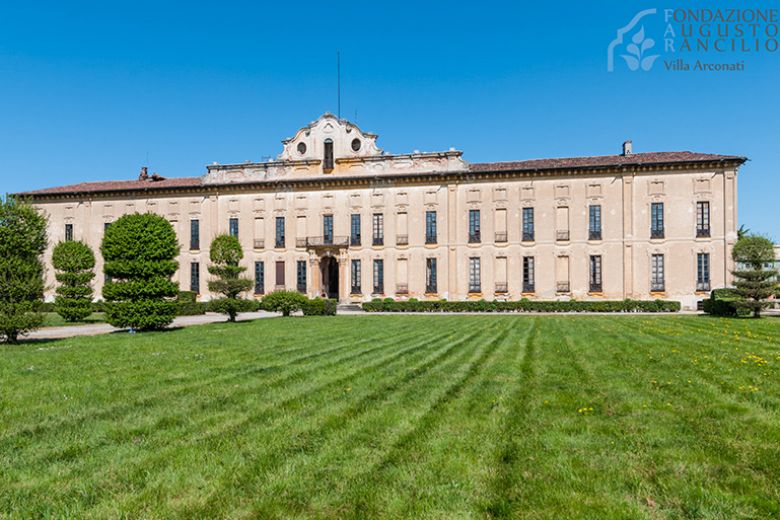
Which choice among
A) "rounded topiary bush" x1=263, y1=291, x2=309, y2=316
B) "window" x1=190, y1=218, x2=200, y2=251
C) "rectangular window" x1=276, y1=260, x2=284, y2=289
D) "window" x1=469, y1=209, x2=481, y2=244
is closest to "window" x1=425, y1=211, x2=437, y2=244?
"window" x1=469, y1=209, x2=481, y2=244

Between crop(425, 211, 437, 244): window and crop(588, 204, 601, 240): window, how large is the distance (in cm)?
1029

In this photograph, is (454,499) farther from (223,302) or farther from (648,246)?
(648,246)

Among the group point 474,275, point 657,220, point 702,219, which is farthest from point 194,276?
point 702,219

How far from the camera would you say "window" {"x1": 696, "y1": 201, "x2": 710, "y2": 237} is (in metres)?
30.9

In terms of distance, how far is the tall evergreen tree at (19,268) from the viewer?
12.4 metres

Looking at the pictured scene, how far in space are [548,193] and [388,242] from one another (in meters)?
11.4

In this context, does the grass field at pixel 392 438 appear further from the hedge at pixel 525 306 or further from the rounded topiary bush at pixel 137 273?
the hedge at pixel 525 306

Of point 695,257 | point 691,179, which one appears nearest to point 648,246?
point 695,257

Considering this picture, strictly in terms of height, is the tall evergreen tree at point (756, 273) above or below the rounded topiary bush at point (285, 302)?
above

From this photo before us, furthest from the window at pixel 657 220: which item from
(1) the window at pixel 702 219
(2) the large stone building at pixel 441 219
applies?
(1) the window at pixel 702 219

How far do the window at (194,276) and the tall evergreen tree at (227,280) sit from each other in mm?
15674

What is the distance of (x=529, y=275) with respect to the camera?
33219 mm

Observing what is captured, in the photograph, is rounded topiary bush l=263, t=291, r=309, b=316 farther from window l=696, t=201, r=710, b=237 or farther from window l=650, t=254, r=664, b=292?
window l=696, t=201, r=710, b=237

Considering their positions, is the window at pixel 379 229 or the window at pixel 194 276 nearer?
the window at pixel 379 229
